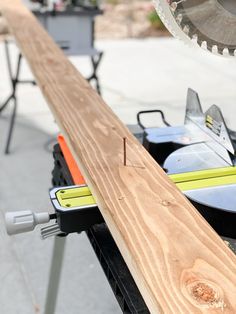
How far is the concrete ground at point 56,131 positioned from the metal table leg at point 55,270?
39cm

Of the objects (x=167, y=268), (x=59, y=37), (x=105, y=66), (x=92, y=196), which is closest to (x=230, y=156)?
(x=92, y=196)

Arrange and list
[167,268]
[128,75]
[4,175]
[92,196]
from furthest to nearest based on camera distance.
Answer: [128,75] < [4,175] < [92,196] < [167,268]

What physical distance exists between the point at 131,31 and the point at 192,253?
795 centimetres

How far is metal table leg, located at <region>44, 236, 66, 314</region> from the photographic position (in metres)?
1.84

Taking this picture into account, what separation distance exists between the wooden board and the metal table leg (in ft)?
1.46

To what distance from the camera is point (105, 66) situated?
645 centimetres

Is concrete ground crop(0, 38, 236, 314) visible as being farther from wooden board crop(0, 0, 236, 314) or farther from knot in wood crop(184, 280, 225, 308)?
knot in wood crop(184, 280, 225, 308)

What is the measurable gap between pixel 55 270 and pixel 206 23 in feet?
3.41

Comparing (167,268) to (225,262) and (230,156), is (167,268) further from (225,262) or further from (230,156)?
(230,156)

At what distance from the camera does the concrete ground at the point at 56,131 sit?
252 cm

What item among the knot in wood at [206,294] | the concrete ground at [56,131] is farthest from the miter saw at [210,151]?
the concrete ground at [56,131]

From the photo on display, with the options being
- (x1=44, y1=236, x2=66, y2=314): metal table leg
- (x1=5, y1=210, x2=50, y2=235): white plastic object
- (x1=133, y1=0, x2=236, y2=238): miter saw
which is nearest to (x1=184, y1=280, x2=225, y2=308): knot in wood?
(x1=133, y1=0, x2=236, y2=238): miter saw

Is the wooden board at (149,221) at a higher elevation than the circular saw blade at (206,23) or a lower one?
lower

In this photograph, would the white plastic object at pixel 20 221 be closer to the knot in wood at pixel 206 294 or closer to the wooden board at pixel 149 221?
the wooden board at pixel 149 221
